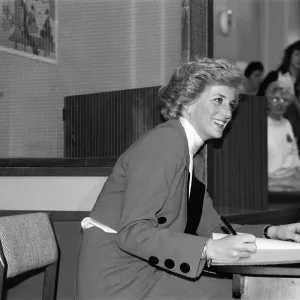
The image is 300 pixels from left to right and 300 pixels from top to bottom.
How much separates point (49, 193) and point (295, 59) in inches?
212

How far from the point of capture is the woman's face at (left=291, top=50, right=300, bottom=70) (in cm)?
717

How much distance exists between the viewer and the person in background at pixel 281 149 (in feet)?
17.3

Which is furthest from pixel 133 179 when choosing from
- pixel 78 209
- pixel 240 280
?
pixel 78 209

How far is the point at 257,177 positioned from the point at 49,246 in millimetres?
1274

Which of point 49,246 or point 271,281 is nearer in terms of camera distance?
point 271,281

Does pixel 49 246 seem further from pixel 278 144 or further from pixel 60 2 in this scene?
pixel 278 144

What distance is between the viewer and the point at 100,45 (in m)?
2.61

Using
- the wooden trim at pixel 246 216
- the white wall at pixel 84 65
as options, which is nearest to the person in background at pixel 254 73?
the wooden trim at pixel 246 216

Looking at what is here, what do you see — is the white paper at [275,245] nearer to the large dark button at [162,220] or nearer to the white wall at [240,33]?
the large dark button at [162,220]

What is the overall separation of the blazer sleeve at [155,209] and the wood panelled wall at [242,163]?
0.96m

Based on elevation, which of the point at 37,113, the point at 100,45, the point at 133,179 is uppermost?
the point at 100,45

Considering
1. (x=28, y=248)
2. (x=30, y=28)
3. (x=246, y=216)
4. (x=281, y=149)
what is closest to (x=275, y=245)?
(x=28, y=248)

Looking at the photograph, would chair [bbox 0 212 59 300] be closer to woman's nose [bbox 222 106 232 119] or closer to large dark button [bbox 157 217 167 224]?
large dark button [bbox 157 217 167 224]

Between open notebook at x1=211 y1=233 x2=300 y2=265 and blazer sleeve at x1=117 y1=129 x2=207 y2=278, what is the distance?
76 millimetres
